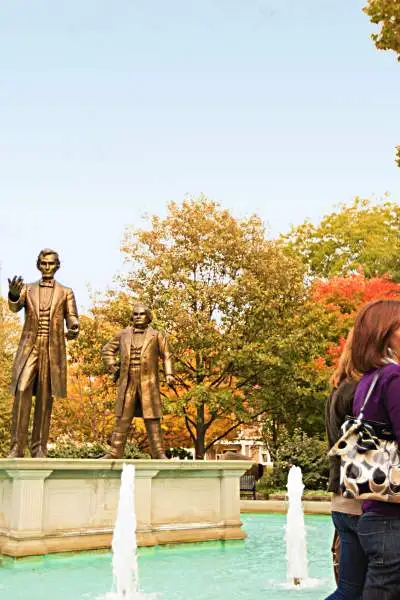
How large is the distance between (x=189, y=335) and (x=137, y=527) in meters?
15.8

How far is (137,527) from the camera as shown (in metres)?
10.2

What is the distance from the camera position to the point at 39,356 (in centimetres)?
1022

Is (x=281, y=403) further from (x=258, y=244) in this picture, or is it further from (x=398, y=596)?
(x=398, y=596)

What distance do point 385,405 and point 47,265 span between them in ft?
26.1

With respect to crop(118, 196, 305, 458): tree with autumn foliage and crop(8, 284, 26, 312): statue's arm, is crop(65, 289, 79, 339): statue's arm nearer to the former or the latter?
crop(8, 284, 26, 312): statue's arm

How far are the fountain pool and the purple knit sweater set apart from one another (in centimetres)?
408

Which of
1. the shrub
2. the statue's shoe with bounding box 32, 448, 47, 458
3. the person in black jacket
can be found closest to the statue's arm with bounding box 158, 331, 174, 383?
the statue's shoe with bounding box 32, 448, 47, 458

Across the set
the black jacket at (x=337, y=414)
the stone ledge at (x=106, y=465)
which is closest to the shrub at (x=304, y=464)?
the stone ledge at (x=106, y=465)

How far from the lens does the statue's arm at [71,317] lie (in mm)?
10398

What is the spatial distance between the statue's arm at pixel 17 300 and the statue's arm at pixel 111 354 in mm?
1424

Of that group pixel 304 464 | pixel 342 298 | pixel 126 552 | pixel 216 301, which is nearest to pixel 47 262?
pixel 126 552

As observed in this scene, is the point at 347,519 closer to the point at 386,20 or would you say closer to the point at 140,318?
the point at 140,318

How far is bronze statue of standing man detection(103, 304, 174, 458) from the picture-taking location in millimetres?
10938

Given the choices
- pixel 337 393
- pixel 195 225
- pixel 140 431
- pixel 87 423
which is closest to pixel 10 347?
pixel 87 423
